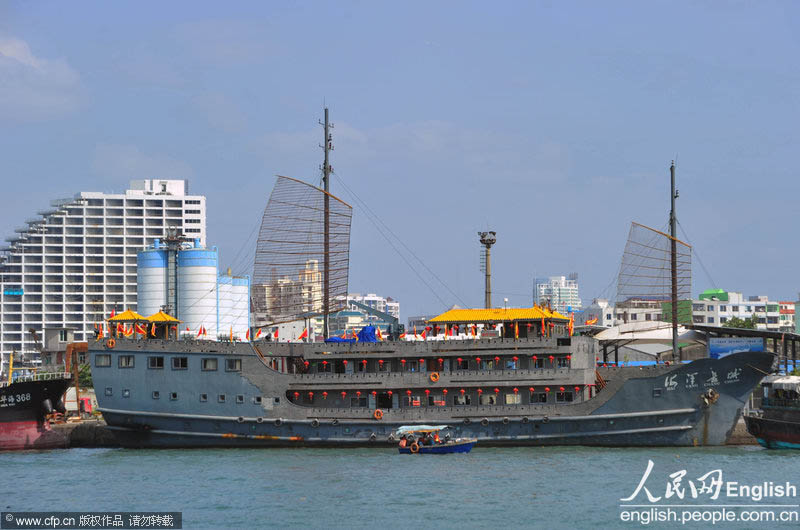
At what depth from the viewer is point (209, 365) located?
38.6 meters

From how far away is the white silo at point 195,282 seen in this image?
288 ft

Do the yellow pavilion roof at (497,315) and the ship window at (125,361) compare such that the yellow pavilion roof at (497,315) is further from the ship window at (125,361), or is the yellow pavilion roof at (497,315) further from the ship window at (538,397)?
the ship window at (125,361)

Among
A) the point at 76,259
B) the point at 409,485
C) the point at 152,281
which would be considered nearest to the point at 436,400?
the point at 409,485

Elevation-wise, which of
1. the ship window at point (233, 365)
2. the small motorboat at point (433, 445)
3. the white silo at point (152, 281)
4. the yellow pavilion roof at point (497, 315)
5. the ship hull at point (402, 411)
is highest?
the white silo at point (152, 281)

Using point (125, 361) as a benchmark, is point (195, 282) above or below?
above

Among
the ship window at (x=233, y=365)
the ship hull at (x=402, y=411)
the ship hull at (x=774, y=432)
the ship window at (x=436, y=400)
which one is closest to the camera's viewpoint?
the ship hull at (x=402, y=411)

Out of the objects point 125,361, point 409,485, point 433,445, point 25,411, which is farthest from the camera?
point 25,411

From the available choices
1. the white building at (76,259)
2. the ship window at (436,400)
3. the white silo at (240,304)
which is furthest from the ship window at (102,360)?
the white building at (76,259)

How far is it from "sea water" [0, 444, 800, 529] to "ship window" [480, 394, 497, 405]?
2.07m

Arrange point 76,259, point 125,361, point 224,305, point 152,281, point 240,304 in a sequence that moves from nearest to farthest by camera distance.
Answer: point 125,361, point 152,281, point 224,305, point 240,304, point 76,259

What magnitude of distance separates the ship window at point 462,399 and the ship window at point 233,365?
→ 7.73 meters

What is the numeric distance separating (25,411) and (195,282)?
4806cm

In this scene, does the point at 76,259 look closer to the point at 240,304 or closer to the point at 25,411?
A: the point at 240,304

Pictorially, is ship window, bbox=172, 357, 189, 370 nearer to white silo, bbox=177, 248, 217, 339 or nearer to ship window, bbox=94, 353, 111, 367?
ship window, bbox=94, 353, 111, 367
